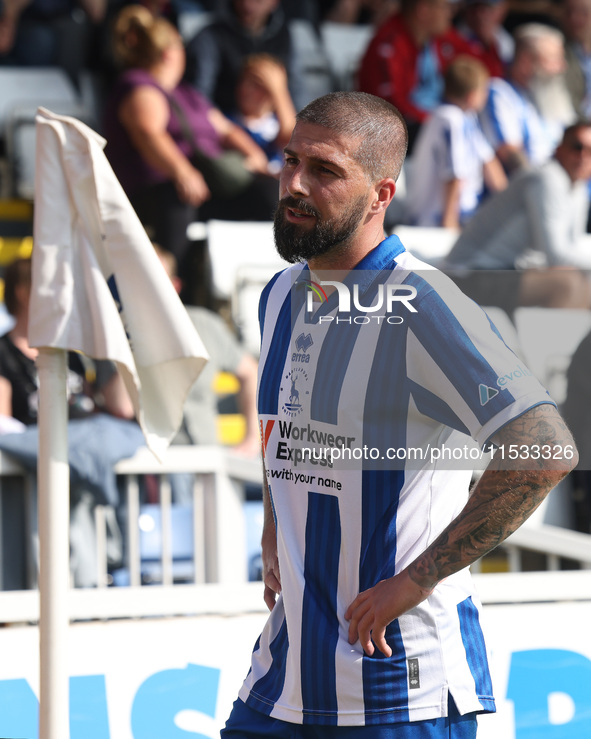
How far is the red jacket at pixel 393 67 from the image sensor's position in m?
7.61

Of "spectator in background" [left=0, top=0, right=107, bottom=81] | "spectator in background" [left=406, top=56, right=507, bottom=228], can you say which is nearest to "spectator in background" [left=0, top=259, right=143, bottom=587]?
"spectator in background" [left=406, top=56, right=507, bottom=228]

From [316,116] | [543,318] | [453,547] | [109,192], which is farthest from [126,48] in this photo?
[453,547]

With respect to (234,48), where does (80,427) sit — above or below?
below

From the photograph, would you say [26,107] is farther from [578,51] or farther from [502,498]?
[502,498]

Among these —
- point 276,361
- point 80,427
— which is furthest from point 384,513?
point 80,427

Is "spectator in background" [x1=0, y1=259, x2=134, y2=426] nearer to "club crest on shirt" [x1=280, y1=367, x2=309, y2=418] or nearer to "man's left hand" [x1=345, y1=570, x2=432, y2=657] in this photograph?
"club crest on shirt" [x1=280, y1=367, x2=309, y2=418]

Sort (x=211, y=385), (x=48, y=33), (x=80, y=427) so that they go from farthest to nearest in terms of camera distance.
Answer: (x=48, y=33), (x=211, y=385), (x=80, y=427)

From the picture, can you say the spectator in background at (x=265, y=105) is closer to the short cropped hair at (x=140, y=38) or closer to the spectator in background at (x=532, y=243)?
the short cropped hair at (x=140, y=38)

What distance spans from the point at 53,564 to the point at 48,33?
613 centimetres

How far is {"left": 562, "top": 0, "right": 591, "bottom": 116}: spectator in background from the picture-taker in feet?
27.9

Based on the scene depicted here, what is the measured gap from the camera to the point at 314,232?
1909 millimetres

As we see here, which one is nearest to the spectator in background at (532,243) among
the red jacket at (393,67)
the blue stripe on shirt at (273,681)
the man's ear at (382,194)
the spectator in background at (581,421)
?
the spectator in background at (581,421)

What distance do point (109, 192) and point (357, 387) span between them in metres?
0.84

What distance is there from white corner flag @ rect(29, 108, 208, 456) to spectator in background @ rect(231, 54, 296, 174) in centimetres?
443
